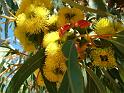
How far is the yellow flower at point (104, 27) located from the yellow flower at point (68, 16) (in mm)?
86

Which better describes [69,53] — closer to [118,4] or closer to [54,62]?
[54,62]

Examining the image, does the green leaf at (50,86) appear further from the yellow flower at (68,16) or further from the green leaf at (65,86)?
the yellow flower at (68,16)

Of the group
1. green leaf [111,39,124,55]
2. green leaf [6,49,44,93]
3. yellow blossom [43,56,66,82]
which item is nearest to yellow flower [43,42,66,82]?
yellow blossom [43,56,66,82]

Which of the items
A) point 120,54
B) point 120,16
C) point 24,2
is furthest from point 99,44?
point 120,16

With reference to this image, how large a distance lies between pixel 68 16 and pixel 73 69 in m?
0.31

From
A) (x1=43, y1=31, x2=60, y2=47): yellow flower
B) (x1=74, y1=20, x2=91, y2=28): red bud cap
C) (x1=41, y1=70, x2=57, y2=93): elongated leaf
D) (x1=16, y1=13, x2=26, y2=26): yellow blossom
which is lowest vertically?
(x1=41, y1=70, x2=57, y2=93): elongated leaf

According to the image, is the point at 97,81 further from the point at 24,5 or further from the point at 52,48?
the point at 24,5

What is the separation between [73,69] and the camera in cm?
140

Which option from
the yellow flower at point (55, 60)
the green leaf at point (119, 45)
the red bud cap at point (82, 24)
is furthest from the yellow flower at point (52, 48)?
the green leaf at point (119, 45)

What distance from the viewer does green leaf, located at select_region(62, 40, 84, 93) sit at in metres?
1.36

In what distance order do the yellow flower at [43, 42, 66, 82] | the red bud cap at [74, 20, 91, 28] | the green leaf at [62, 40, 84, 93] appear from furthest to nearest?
the red bud cap at [74, 20, 91, 28] < the yellow flower at [43, 42, 66, 82] < the green leaf at [62, 40, 84, 93]

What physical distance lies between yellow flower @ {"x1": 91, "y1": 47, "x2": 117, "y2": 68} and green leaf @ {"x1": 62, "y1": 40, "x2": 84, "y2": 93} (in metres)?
0.11

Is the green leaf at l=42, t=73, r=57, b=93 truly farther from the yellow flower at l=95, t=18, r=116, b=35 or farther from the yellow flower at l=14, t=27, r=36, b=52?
the yellow flower at l=95, t=18, r=116, b=35

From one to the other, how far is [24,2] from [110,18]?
360 millimetres
